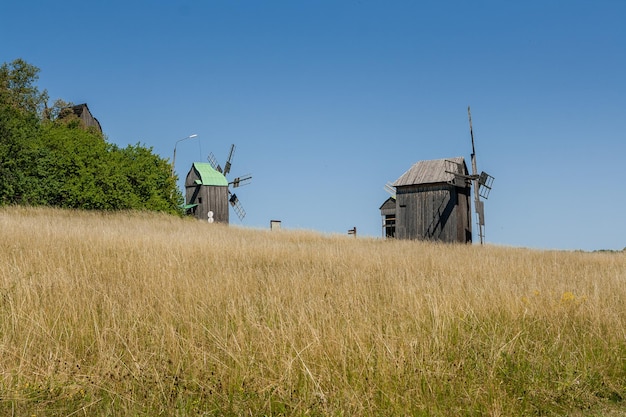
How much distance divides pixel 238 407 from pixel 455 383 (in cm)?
187

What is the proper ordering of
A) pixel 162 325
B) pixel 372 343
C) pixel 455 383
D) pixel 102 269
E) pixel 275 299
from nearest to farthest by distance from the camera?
pixel 455 383 < pixel 372 343 < pixel 162 325 < pixel 275 299 < pixel 102 269

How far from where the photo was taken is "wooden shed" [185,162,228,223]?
140 ft

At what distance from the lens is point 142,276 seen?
26.9 feet

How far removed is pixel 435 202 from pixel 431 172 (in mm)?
2084

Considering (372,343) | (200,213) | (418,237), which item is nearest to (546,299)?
(372,343)

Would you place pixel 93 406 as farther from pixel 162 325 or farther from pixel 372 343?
pixel 372 343

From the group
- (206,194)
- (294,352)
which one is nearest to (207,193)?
(206,194)

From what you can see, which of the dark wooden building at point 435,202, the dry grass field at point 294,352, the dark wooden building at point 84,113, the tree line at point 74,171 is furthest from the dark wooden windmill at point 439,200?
the dark wooden building at point 84,113

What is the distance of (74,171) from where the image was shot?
90.5 feet

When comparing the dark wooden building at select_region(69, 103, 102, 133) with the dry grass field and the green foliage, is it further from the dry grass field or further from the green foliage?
the dry grass field

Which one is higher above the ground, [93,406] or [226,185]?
[226,185]

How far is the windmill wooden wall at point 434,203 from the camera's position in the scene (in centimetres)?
2953

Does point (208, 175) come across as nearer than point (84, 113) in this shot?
No

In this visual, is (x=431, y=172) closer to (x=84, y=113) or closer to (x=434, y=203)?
(x=434, y=203)
